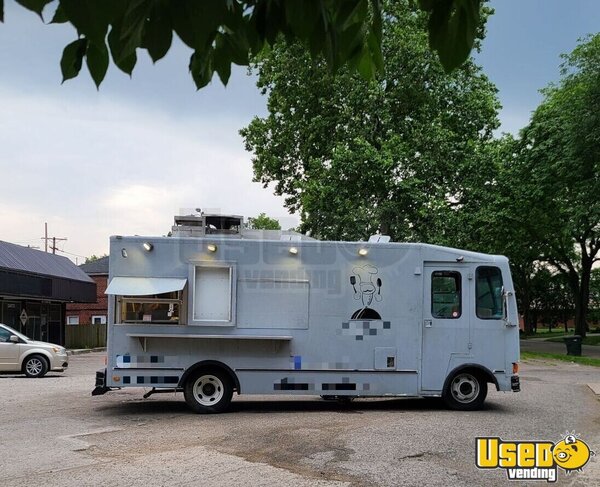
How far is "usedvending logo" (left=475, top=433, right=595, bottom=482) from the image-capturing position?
23.5 feet

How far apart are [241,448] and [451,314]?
5021 mm

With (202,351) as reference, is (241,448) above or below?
below

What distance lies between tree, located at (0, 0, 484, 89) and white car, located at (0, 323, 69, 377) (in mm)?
18198

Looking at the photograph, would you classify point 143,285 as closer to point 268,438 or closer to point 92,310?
point 268,438

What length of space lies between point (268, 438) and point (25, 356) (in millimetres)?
12483

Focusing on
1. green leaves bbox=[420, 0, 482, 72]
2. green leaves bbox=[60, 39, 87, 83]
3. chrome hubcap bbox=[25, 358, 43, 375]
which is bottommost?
chrome hubcap bbox=[25, 358, 43, 375]

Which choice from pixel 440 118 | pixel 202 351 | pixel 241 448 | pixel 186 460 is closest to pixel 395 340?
pixel 202 351

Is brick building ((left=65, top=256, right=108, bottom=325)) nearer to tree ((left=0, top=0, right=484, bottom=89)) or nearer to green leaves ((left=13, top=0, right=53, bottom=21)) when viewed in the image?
tree ((left=0, top=0, right=484, bottom=89))

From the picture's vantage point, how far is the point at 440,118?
27.7 m

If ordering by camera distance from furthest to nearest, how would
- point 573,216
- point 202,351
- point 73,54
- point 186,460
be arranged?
point 573,216 → point 202,351 → point 186,460 → point 73,54

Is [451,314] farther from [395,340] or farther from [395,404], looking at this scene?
[395,404]

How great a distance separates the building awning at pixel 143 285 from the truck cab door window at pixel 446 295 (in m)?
4.43

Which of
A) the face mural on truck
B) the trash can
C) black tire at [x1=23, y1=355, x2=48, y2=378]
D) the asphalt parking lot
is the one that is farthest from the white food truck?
the trash can

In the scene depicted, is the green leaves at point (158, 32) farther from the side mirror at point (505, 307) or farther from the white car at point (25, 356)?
the white car at point (25, 356)
